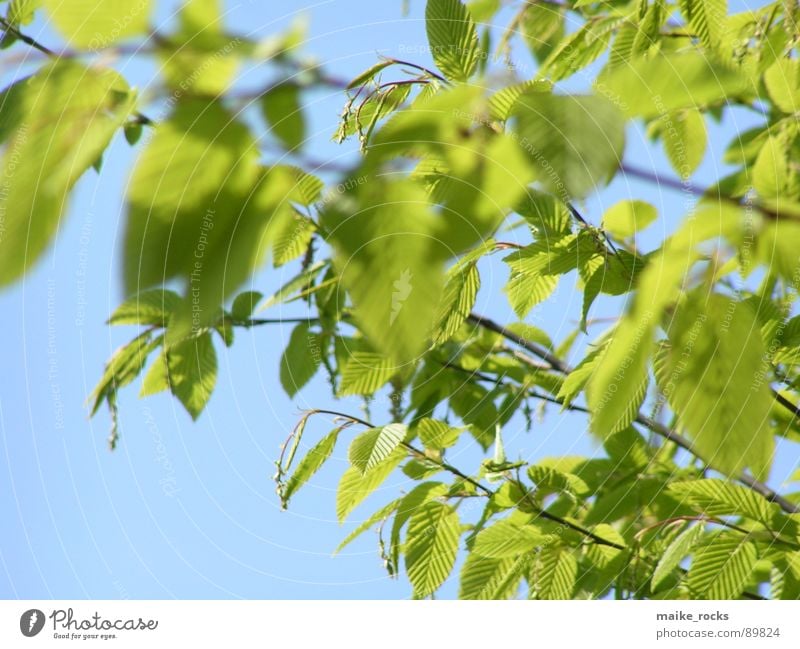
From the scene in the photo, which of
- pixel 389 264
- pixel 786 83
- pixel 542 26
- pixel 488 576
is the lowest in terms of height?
pixel 488 576

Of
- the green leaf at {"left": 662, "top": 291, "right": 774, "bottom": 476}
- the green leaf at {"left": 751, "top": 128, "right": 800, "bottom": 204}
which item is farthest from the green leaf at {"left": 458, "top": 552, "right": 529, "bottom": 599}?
the green leaf at {"left": 751, "top": 128, "right": 800, "bottom": 204}

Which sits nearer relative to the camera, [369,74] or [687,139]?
[369,74]

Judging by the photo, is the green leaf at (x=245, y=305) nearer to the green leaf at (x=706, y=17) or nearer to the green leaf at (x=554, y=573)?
the green leaf at (x=554, y=573)

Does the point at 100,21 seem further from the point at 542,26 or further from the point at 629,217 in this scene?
the point at 542,26

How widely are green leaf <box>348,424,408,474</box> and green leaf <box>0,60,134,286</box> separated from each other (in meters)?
0.33

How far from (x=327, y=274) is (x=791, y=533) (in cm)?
46

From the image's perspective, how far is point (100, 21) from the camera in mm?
290

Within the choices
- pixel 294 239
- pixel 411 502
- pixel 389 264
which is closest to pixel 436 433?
pixel 411 502

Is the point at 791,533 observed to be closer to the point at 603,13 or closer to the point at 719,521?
the point at 719,521

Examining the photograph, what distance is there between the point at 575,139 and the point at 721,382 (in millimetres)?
152

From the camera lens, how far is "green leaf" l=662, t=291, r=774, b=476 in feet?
1.24

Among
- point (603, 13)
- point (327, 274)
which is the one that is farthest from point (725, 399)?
point (603, 13)

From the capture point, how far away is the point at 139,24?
0.99 ft

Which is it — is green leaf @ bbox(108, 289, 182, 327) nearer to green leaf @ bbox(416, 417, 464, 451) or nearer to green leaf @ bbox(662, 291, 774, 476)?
green leaf @ bbox(416, 417, 464, 451)
